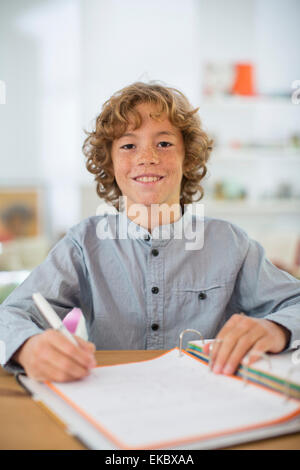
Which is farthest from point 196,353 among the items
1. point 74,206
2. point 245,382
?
point 74,206

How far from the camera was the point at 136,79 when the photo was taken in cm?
372

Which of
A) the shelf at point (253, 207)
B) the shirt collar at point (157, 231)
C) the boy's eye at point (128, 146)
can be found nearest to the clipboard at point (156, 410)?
the shirt collar at point (157, 231)

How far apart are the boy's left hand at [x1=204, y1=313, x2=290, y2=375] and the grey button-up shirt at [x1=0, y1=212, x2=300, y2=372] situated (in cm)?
23

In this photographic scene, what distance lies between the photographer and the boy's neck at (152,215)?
1.05 meters

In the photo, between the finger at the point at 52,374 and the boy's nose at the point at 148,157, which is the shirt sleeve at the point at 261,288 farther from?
the finger at the point at 52,374

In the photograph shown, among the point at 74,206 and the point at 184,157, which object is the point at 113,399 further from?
the point at 74,206

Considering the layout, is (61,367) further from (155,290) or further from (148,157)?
(148,157)

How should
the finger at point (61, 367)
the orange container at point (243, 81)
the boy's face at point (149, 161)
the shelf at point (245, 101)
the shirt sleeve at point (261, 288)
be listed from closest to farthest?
the finger at point (61, 367) → the shirt sleeve at point (261, 288) → the boy's face at point (149, 161) → the shelf at point (245, 101) → the orange container at point (243, 81)

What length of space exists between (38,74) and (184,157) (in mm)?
3108

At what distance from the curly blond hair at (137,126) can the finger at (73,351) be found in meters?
0.56

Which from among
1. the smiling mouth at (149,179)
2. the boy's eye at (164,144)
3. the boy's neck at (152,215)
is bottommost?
the boy's neck at (152,215)

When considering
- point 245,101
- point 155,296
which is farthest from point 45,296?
point 245,101

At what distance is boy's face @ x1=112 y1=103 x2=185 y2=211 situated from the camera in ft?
3.34

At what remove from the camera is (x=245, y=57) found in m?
4.16
